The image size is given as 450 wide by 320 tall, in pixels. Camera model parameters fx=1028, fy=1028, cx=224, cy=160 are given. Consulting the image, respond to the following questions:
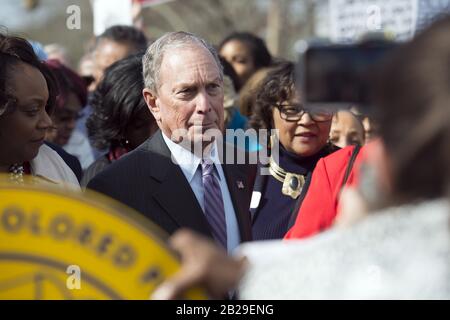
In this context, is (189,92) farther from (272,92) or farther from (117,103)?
(272,92)

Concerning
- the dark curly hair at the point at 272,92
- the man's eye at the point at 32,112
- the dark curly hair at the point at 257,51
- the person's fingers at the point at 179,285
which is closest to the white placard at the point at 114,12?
Result: the dark curly hair at the point at 257,51

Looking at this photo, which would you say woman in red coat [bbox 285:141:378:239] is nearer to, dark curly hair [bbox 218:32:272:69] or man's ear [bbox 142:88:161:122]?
man's ear [bbox 142:88:161:122]

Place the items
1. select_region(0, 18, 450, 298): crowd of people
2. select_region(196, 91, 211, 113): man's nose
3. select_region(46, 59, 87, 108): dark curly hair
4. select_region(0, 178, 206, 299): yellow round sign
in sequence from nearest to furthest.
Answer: select_region(0, 18, 450, 298): crowd of people → select_region(0, 178, 206, 299): yellow round sign → select_region(196, 91, 211, 113): man's nose → select_region(46, 59, 87, 108): dark curly hair

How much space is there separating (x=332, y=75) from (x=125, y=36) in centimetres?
540

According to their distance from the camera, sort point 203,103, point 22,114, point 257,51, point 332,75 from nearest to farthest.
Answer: point 332,75, point 22,114, point 203,103, point 257,51

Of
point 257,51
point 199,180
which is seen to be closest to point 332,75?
point 199,180

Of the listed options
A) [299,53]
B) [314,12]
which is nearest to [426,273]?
[299,53]

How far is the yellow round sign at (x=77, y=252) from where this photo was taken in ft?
8.48

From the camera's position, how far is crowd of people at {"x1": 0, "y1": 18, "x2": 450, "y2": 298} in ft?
6.25

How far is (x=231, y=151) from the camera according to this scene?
4.37 metres

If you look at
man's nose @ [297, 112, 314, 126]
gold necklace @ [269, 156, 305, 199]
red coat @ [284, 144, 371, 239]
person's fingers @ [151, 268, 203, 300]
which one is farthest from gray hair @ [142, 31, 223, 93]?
person's fingers @ [151, 268, 203, 300]

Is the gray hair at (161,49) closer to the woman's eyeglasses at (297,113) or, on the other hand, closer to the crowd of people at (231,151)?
the crowd of people at (231,151)

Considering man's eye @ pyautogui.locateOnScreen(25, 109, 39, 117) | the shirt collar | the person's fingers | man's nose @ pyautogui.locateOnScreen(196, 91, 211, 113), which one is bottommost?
the person's fingers
